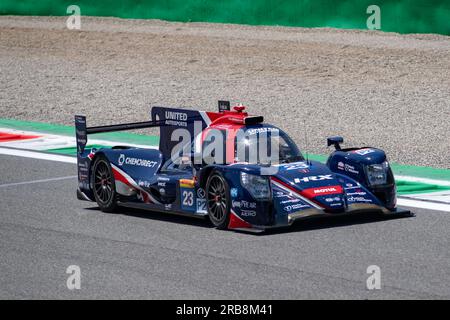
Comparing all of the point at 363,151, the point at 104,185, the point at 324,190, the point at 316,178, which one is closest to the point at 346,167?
the point at 363,151

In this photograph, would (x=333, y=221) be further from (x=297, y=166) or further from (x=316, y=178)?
(x=297, y=166)

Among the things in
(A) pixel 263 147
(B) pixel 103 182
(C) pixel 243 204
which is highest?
(A) pixel 263 147

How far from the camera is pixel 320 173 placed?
443 inches

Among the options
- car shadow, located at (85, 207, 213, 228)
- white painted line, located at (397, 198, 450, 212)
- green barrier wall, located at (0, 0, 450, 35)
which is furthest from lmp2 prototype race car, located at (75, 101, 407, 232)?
green barrier wall, located at (0, 0, 450, 35)

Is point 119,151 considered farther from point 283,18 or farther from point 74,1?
point 74,1

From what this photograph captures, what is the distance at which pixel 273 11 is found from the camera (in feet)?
84.3

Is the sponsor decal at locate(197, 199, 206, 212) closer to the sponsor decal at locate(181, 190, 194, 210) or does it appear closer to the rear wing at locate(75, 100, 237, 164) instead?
the sponsor decal at locate(181, 190, 194, 210)

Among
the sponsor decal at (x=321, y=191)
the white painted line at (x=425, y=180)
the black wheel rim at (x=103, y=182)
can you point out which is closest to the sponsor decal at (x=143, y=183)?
the black wheel rim at (x=103, y=182)

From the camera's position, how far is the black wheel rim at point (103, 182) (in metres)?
12.4

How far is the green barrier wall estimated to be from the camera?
23.5 meters

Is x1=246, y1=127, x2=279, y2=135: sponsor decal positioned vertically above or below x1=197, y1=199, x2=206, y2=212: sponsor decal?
above

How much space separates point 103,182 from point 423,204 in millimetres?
3633

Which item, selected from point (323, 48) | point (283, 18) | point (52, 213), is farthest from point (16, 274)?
point (283, 18)

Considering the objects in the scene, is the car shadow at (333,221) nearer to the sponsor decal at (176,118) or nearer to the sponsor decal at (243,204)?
the sponsor decal at (243,204)
